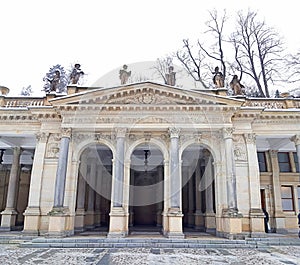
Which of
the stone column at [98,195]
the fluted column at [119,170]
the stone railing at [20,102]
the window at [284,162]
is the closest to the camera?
the fluted column at [119,170]

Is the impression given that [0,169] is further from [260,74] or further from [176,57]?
[260,74]

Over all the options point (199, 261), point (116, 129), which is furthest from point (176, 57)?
point (199, 261)

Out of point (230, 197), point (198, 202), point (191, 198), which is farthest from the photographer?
point (191, 198)

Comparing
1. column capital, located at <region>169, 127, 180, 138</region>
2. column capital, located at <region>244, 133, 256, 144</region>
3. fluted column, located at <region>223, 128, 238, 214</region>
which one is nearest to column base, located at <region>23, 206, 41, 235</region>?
column capital, located at <region>169, 127, 180, 138</region>

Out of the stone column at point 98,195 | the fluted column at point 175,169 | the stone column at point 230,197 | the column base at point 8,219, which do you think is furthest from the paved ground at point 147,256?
the stone column at point 98,195

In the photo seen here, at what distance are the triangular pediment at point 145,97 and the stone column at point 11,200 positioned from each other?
623cm

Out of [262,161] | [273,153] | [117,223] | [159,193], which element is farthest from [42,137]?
[273,153]

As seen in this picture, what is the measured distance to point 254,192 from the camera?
575 inches

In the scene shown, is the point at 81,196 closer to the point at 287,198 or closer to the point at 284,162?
the point at 287,198

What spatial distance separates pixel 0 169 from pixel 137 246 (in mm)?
13486

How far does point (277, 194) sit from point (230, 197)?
232 inches

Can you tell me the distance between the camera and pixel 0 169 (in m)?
20.4

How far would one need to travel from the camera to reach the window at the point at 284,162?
1906cm

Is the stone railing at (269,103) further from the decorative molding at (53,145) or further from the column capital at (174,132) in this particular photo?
the decorative molding at (53,145)
